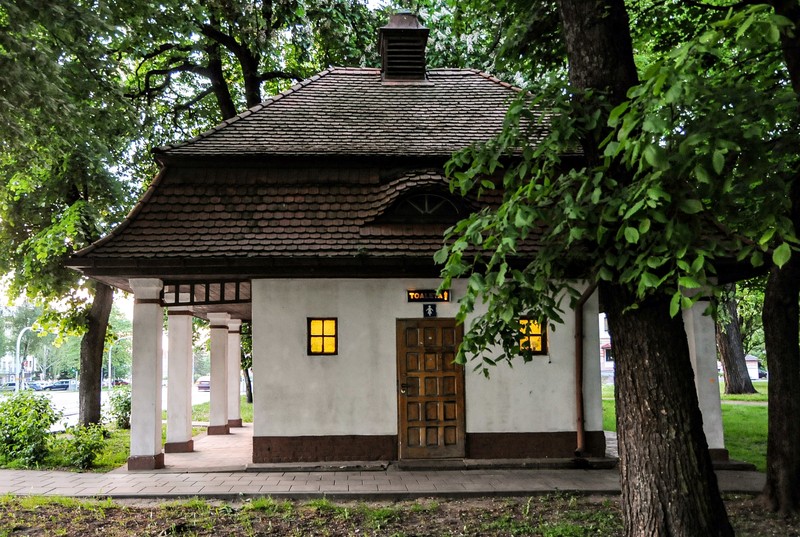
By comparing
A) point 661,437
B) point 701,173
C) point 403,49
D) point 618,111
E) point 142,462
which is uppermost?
point 403,49

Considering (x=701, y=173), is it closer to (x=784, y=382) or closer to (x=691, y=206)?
(x=691, y=206)

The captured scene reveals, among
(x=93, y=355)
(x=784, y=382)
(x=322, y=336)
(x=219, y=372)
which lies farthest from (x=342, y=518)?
(x=93, y=355)

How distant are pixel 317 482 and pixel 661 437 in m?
5.76

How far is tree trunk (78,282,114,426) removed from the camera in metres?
15.8

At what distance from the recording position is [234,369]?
58.6ft

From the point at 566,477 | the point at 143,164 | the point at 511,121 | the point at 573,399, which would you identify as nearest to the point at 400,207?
the point at 573,399

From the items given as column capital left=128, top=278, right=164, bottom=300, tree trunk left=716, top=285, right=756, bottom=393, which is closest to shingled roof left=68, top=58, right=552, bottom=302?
column capital left=128, top=278, right=164, bottom=300

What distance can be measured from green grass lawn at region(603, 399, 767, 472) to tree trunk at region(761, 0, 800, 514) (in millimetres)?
3548

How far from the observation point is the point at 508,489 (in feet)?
30.5

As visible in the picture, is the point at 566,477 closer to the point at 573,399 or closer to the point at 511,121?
the point at 573,399

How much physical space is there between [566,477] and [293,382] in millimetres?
4658

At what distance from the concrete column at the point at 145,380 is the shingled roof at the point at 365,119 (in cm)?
254

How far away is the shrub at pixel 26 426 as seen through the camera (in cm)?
1193

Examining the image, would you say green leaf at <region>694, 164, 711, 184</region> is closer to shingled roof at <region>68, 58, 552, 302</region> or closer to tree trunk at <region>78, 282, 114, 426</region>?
shingled roof at <region>68, 58, 552, 302</region>
